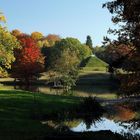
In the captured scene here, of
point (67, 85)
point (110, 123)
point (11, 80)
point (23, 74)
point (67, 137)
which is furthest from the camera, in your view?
point (11, 80)

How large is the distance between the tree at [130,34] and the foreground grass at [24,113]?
22.2ft

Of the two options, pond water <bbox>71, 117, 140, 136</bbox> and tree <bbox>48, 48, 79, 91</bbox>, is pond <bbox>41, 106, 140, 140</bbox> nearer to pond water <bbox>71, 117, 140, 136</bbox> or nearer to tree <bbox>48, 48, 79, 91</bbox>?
pond water <bbox>71, 117, 140, 136</bbox>

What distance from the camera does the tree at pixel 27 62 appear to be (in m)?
114

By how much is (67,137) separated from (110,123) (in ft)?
57.9

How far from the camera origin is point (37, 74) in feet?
394

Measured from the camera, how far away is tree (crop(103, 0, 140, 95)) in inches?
818

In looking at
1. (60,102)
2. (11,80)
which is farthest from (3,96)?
(11,80)

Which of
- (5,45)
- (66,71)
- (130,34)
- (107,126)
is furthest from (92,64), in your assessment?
(130,34)

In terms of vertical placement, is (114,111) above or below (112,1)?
below

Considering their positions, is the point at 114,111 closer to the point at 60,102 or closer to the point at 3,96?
the point at 60,102

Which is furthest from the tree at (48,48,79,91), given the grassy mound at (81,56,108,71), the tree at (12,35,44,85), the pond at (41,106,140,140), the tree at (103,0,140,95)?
the grassy mound at (81,56,108,71)

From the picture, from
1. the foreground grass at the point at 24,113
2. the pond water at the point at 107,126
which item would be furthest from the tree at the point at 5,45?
the pond water at the point at 107,126

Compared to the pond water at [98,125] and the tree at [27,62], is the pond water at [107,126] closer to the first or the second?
the pond water at [98,125]

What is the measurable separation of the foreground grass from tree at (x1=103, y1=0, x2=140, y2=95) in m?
6.75
